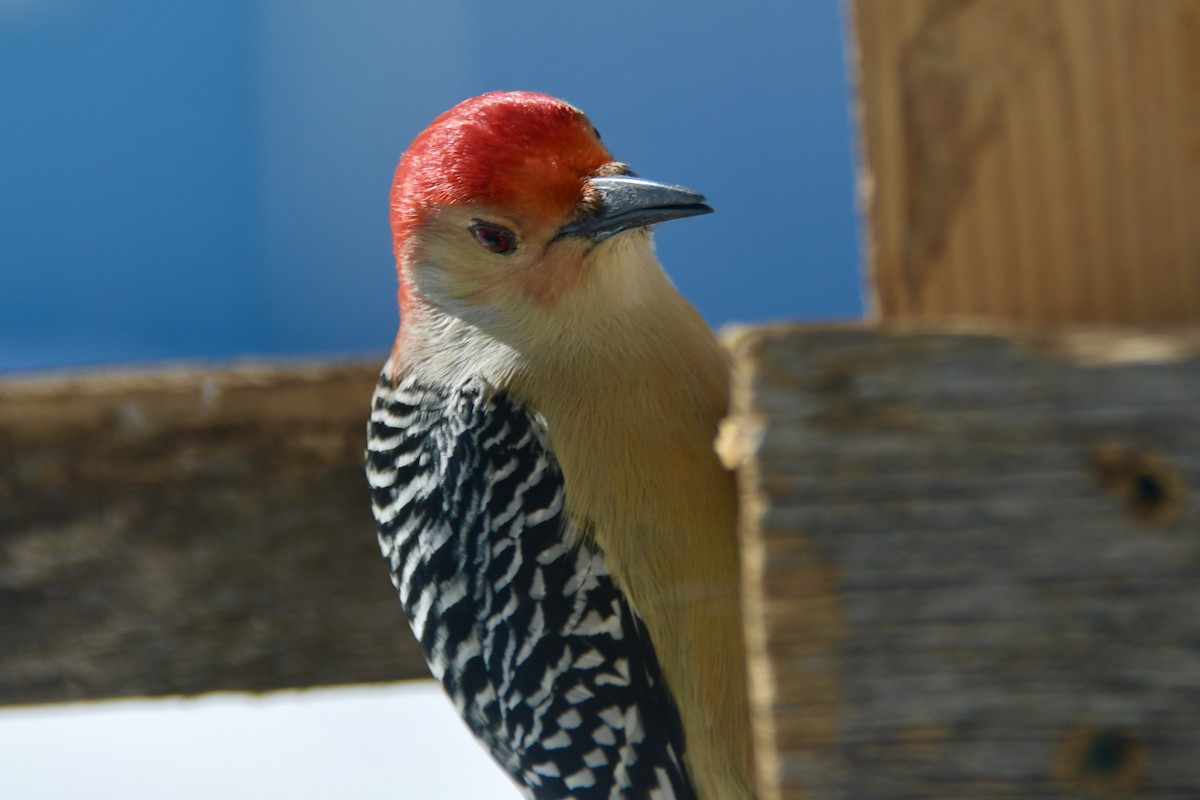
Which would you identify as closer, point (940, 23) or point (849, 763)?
point (849, 763)

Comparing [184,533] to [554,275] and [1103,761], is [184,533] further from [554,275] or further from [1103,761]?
[1103,761]

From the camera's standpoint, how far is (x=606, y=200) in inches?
80.0

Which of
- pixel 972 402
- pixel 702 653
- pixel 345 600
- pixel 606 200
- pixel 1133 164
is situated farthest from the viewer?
pixel 345 600

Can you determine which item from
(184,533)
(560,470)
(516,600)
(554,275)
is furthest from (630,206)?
(184,533)

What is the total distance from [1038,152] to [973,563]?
0.38m

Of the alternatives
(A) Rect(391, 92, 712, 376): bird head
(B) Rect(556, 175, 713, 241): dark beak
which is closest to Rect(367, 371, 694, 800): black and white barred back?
(A) Rect(391, 92, 712, 376): bird head

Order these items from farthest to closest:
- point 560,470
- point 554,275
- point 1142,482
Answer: point 554,275 < point 560,470 < point 1142,482

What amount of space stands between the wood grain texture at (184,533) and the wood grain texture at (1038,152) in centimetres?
122

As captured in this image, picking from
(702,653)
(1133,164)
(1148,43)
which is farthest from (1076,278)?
(702,653)

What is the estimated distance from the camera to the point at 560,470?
1952 millimetres

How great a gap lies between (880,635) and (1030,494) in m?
0.15

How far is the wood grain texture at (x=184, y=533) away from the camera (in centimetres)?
206

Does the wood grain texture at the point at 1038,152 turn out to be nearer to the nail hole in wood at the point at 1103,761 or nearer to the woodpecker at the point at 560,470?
the nail hole in wood at the point at 1103,761

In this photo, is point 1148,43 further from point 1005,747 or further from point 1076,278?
point 1005,747
